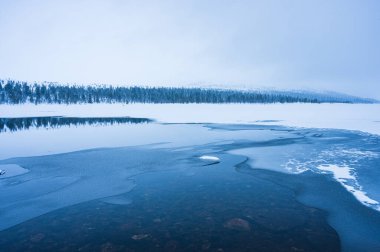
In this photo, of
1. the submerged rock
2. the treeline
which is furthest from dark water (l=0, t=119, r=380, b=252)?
the treeline

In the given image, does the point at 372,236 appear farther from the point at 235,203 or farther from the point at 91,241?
the point at 91,241

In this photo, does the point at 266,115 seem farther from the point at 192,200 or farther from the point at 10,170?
the point at 10,170

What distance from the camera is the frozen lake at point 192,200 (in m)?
5.62

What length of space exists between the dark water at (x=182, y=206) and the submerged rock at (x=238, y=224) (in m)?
0.02

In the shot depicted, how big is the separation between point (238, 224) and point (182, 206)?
1.64 meters

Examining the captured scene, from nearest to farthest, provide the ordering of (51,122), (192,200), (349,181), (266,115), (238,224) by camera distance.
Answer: (238,224) < (192,200) < (349,181) < (51,122) < (266,115)

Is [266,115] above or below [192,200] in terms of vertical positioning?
above

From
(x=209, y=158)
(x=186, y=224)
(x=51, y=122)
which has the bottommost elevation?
(x=186, y=224)

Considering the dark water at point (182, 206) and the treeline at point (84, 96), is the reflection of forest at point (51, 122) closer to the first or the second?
the dark water at point (182, 206)

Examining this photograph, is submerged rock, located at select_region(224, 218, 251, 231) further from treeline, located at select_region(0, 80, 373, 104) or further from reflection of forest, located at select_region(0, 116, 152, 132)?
treeline, located at select_region(0, 80, 373, 104)

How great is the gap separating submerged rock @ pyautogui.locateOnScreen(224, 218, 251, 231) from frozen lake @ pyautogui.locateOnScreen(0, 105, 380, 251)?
0.07 ft

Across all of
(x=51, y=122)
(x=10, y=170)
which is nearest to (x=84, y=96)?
(x=51, y=122)

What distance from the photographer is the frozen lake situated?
5621 mm

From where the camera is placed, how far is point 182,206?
7266mm
